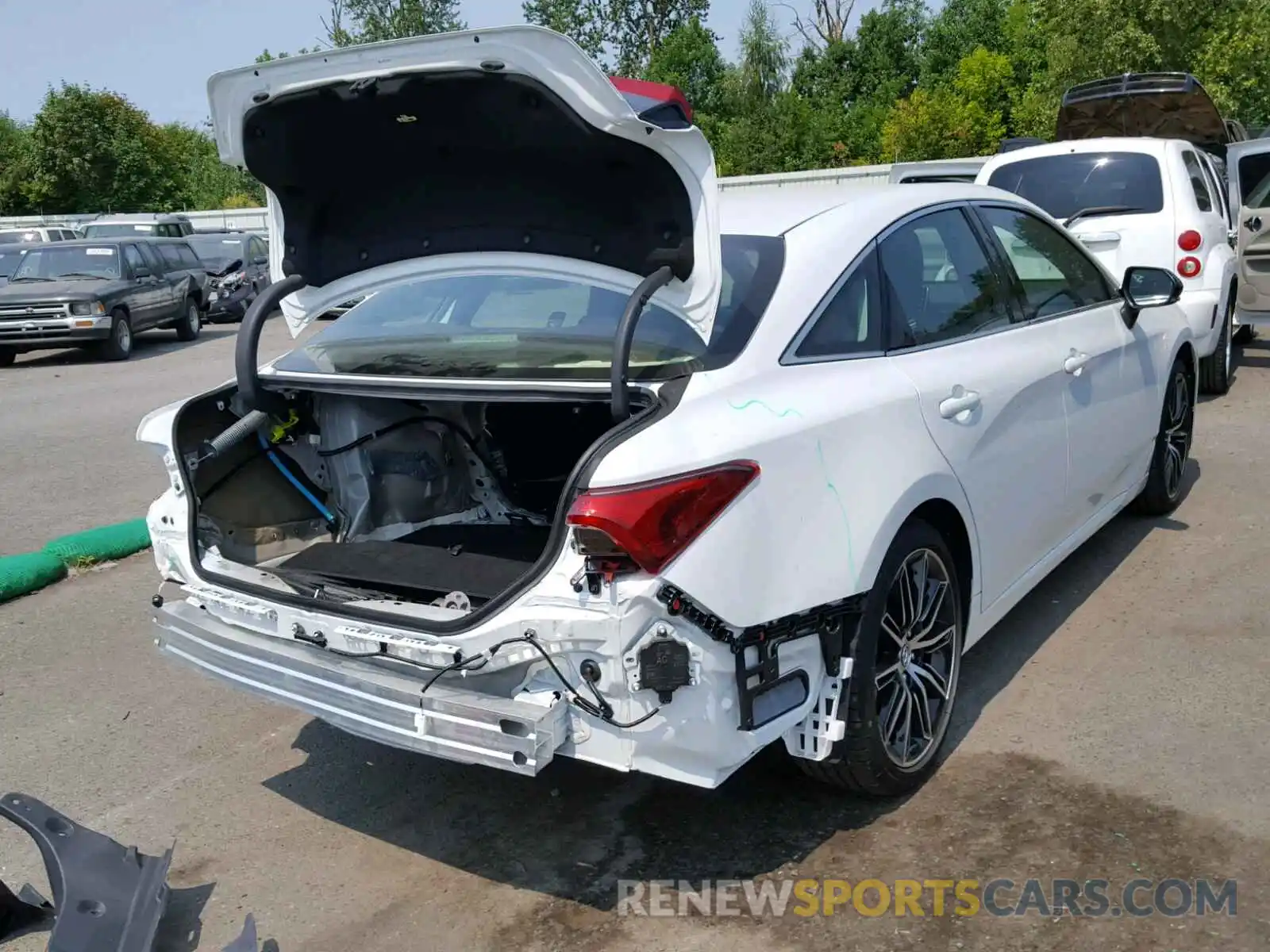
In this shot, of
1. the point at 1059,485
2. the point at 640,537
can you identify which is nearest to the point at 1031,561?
the point at 1059,485

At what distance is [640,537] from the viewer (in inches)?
106

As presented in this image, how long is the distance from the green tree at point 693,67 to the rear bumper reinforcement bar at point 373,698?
4894cm

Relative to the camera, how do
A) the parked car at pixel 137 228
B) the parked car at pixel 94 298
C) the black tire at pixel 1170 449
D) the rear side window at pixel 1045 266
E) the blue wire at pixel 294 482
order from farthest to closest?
the parked car at pixel 137 228 → the parked car at pixel 94 298 → the black tire at pixel 1170 449 → the rear side window at pixel 1045 266 → the blue wire at pixel 294 482

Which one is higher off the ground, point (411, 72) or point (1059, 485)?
point (411, 72)

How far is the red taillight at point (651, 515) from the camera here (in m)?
2.70

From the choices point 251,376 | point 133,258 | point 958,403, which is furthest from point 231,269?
point 958,403

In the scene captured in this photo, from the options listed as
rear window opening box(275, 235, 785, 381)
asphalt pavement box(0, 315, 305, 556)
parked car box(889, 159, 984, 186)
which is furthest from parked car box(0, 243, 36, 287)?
rear window opening box(275, 235, 785, 381)

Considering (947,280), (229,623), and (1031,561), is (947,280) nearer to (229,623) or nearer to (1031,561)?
(1031,561)

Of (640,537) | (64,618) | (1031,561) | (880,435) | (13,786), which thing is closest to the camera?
(640,537)

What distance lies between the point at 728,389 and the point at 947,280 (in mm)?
1323

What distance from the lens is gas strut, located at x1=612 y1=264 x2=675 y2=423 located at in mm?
3010

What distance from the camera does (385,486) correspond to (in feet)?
13.6

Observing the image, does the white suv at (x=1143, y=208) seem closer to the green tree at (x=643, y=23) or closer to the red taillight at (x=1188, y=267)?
the red taillight at (x=1188, y=267)

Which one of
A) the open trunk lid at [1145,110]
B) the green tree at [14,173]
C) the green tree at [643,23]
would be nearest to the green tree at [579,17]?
the green tree at [643,23]
